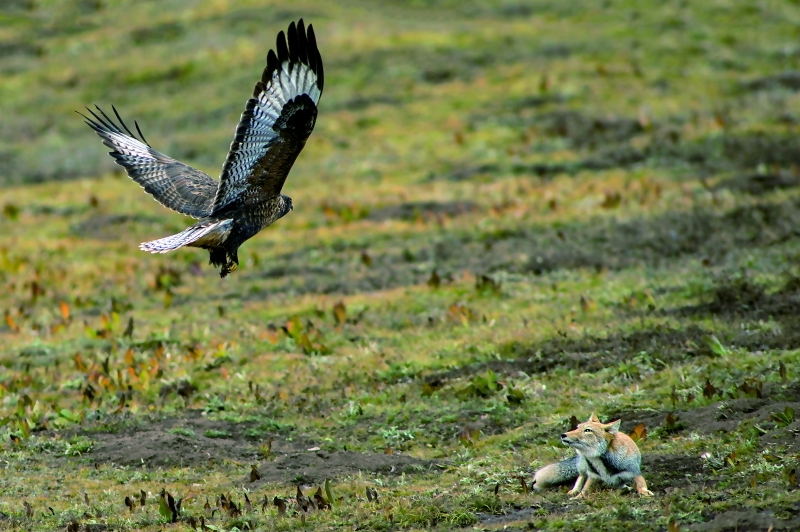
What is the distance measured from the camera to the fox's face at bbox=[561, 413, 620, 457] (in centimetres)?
898

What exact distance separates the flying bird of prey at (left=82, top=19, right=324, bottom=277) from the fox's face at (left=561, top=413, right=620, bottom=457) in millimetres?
4078

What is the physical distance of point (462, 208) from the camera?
23516 millimetres

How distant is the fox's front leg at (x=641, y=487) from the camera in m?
8.87

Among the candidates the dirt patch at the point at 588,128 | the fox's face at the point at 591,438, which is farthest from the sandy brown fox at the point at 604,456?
the dirt patch at the point at 588,128

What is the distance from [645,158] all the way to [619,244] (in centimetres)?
620

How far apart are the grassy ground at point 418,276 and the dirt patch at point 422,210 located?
0.30 feet

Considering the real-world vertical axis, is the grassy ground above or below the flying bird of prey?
below

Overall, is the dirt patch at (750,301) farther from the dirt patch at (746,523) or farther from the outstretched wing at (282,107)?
the outstretched wing at (282,107)

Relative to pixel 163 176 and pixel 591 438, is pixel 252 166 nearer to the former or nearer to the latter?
pixel 163 176

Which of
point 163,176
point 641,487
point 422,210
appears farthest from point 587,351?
point 422,210

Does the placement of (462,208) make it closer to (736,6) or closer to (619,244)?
(619,244)

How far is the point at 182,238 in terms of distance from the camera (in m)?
11.4

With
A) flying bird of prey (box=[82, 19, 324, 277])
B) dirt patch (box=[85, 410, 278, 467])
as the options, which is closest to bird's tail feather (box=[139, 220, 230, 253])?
flying bird of prey (box=[82, 19, 324, 277])

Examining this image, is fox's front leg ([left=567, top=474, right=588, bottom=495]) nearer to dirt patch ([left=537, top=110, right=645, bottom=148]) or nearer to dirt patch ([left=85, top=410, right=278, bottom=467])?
dirt patch ([left=85, top=410, right=278, bottom=467])
